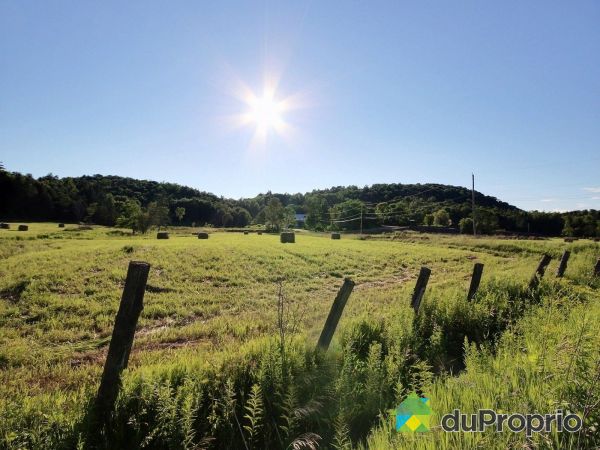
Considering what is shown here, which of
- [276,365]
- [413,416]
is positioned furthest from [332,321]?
[413,416]

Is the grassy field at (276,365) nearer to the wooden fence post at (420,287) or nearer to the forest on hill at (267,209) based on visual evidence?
the wooden fence post at (420,287)

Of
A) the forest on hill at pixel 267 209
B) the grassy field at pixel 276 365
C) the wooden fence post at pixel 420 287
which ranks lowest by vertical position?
the grassy field at pixel 276 365

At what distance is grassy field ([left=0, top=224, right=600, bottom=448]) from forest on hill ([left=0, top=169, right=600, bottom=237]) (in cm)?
6340

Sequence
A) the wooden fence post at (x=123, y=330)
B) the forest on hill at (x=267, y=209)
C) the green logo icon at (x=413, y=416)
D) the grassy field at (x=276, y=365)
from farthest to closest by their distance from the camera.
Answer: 1. the forest on hill at (x=267, y=209)
2. the wooden fence post at (x=123, y=330)
3. the grassy field at (x=276, y=365)
4. the green logo icon at (x=413, y=416)

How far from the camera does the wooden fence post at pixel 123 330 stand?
421cm

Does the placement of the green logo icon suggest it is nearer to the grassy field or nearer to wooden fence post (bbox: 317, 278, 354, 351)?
the grassy field

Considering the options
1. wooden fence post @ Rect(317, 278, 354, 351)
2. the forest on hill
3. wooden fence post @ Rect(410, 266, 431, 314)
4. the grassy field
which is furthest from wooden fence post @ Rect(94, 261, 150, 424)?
the forest on hill

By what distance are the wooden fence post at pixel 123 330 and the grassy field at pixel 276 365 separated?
0.18m

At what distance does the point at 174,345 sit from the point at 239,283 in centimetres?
898

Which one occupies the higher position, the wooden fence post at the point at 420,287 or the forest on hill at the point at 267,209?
the forest on hill at the point at 267,209

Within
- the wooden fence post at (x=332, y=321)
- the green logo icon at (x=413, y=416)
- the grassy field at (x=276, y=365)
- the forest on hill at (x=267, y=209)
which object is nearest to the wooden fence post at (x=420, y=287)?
the grassy field at (x=276, y=365)

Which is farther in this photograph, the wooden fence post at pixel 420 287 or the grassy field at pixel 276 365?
the wooden fence post at pixel 420 287

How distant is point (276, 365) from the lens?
201 inches

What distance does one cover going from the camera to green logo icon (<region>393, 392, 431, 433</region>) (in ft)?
11.1
